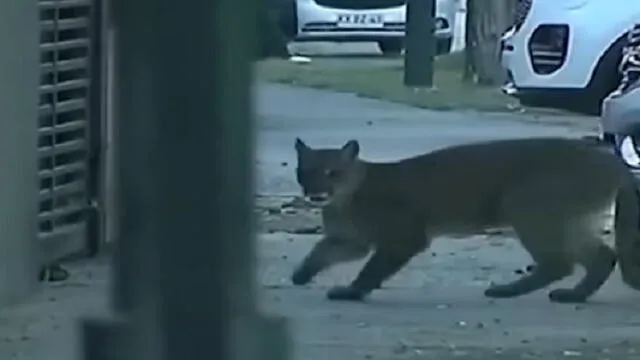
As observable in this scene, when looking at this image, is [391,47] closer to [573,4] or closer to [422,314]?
[573,4]

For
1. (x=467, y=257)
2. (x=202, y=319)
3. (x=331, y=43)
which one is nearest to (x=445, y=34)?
(x=331, y=43)

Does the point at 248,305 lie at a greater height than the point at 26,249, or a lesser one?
greater

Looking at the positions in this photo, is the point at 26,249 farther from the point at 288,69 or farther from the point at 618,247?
A: the point at 288,69

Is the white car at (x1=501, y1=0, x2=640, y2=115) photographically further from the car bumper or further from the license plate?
the license plate

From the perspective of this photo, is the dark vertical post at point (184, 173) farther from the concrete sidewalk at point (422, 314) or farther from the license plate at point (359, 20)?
the license plate at point (359, 20)

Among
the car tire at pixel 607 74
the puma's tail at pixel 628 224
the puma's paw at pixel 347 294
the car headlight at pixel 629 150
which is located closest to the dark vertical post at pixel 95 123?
the puma's paw at pixel 347 294

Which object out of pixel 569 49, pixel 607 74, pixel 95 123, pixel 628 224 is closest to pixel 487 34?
pixel 569 49

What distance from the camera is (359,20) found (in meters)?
24.0

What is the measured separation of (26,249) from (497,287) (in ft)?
5.59

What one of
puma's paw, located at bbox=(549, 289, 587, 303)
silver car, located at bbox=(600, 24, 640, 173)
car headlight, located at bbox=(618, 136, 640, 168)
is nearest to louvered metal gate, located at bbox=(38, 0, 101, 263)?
puma's paw, located at bbox=(549, 289, 587, 303)

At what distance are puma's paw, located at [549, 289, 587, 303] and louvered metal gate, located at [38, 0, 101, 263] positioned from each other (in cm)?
195

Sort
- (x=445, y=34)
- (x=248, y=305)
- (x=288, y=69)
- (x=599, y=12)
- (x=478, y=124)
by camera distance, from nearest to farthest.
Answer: (x=248, y=305) → (x=599, y=12) → (x=478, y=124) → (x=288, y=69) → (x=445, y=34)

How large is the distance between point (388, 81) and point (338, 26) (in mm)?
4938

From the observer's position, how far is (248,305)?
1.35 metres
